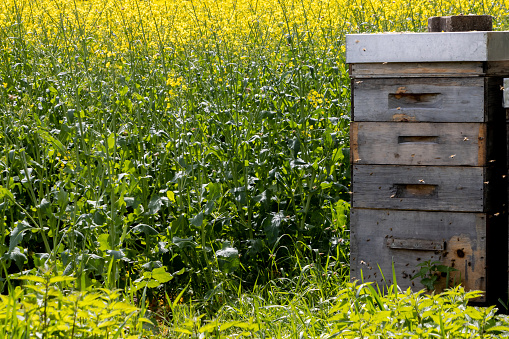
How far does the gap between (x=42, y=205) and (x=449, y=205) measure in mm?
1910

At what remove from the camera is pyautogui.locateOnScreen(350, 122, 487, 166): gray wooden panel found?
2832 millimetres

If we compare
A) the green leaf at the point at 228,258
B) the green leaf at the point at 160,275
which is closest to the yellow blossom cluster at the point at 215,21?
the green leaf at the point at 228,258

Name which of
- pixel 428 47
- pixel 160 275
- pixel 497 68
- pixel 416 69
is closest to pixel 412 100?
pixel 416 69

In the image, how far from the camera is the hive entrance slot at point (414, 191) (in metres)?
2.96

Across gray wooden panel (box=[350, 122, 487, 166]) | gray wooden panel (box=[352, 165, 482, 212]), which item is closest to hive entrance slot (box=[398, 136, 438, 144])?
gray wooden panel (box=[350, 122, 487, 166])

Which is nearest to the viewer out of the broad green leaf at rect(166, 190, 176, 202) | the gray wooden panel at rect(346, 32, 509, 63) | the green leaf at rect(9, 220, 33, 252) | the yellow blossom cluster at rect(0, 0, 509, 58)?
the gray wooden panel at rect(346, 32, 509, 63)

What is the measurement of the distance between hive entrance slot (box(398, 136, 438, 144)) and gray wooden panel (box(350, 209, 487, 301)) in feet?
1.06

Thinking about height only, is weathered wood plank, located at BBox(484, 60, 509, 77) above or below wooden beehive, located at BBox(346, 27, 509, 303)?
above

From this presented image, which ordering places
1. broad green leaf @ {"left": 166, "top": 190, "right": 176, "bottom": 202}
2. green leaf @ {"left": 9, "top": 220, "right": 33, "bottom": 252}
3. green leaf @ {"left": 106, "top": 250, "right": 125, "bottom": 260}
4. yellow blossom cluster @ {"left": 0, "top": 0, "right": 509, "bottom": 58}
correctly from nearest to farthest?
green leaf @ {"left": 106, "top": 250, "right": 125, "bottom": 260} < green leaf @ {"left": 9, "top": 220, "right": 33, "bottom": 252} < broad green leaf @ {"left": 166, "top": 190, "right": 176, "bottom": 202} < yellow blossom cluster @ {"left": 0, "top": 0, "right": 509, "bottom": 58}

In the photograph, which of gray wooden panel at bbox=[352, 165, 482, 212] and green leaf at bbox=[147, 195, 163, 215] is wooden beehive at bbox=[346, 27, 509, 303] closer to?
gray wooden panel at bbox=[352, 165, 482, 212]

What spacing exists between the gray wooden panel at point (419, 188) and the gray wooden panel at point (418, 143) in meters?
0.04

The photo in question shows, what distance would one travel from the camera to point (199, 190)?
11.3 ft

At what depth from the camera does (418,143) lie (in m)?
2.92

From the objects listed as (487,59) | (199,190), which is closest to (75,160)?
(199,190)
